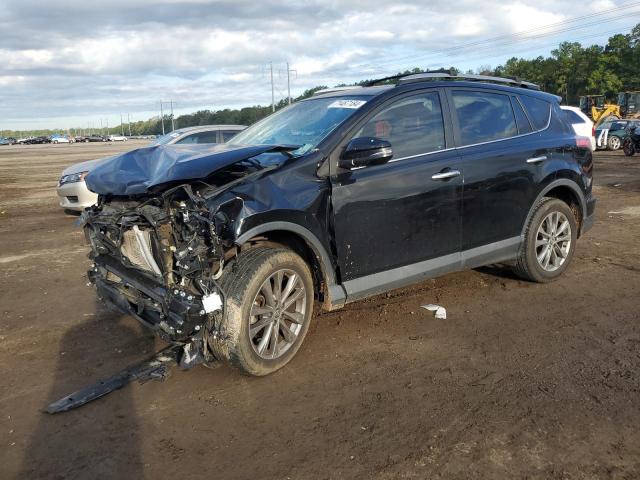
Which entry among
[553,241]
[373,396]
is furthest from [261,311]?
[553,241]

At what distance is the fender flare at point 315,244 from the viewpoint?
362 cm

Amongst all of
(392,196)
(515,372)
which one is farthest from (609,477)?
(392,196)

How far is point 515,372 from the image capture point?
3814 millimetres

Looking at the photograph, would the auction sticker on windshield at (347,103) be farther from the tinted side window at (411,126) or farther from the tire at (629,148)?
the tire at (629,148)

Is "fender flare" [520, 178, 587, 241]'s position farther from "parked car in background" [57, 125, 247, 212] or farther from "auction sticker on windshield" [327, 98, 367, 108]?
"parked car in background" [57, 125, 247, 212]

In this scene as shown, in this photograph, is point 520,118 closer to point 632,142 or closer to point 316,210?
point 316,210

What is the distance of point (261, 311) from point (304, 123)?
5.77ft

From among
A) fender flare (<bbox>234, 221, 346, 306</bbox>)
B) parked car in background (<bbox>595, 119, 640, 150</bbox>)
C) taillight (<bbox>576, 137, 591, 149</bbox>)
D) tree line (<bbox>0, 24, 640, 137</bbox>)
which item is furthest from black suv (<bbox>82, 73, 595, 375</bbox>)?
tree line (<bbox>0, 24, 640, 137</bbox>)

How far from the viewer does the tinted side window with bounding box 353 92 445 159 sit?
4.39 metres

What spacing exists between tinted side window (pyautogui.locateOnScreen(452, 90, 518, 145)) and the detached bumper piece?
302 centimetres

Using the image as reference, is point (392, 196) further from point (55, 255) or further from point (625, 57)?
point (625, 57)

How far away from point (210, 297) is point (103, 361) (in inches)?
49.7

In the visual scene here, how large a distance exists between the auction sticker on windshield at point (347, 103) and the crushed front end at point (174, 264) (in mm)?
1566

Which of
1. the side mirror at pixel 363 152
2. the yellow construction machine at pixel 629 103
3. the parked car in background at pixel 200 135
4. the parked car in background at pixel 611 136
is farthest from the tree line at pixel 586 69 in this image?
the side mirror at pixel 363 152
